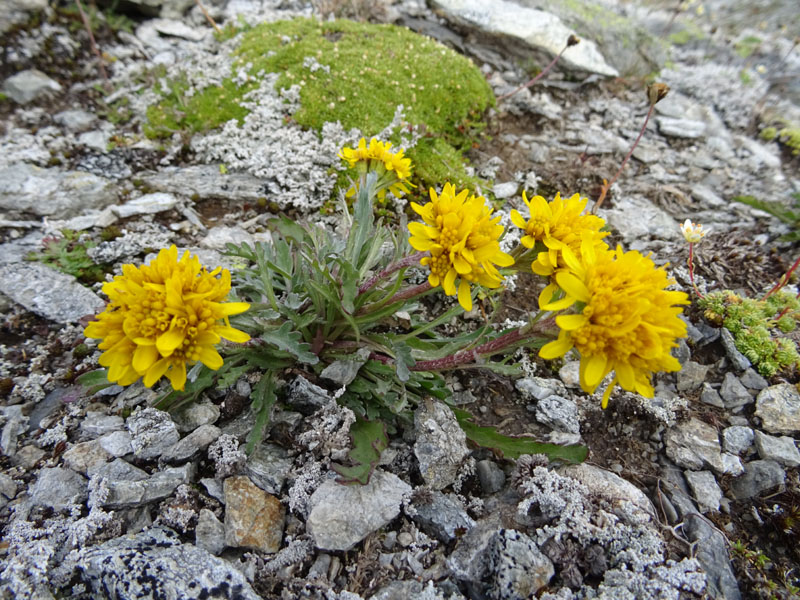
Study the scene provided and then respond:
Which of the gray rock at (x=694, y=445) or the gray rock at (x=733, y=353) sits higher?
the gray rock at (x=733, y=353)

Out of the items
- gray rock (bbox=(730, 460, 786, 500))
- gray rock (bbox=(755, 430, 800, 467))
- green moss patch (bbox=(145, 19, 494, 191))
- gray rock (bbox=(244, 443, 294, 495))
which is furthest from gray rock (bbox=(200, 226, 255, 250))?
gray rock (bbox=(755, 430, 800, 467))

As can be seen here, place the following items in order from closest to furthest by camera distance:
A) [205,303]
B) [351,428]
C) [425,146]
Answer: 1. [205,303]
2. [351,428]
3. [425,146]

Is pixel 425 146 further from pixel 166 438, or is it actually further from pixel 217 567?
pixel 217 567

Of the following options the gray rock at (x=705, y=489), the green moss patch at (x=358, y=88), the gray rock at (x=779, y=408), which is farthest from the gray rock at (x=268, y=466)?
the gray rock at (x=779, y=408)

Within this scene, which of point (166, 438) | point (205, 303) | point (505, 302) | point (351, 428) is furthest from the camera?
point (505, 302)

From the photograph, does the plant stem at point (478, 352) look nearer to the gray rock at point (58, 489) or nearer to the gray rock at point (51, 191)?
the gray rock at point (58, 489)

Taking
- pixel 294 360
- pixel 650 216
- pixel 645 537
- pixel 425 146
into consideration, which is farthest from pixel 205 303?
pixel 650 216
